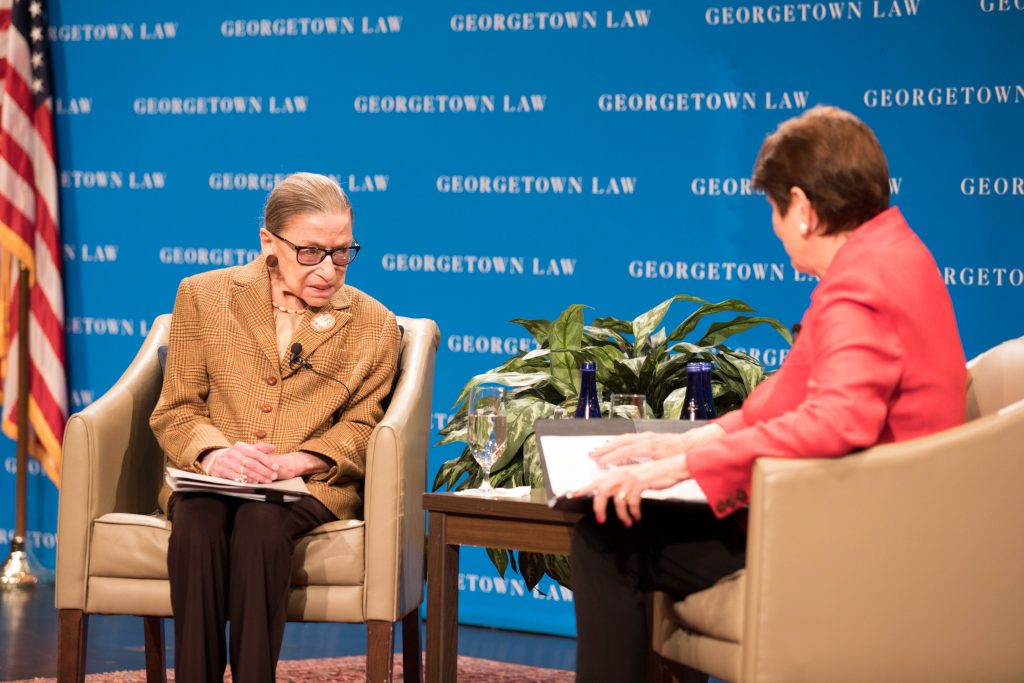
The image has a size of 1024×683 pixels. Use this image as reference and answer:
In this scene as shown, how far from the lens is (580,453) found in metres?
2.40

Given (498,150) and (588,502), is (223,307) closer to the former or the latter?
(588,502)

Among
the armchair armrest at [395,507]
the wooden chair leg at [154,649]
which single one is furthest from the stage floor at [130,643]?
the armchair armrest at [395,507]

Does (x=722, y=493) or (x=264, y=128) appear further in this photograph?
(x=264, y=128)

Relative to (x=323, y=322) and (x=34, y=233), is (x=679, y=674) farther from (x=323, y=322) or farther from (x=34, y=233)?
(x=34, y=233)

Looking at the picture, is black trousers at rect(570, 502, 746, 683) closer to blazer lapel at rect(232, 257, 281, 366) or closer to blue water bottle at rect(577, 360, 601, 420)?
blue water bottle at rect(577, 360, 601, 420)

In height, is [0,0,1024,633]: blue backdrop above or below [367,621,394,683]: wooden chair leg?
above

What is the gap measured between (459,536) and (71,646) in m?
1.02

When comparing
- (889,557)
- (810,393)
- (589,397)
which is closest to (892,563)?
(889,557)

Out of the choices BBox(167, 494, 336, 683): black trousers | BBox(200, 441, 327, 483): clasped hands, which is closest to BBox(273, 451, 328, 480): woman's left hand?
BBox(200, 441, 327, 483): clasped hands

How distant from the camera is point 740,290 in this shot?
430cm

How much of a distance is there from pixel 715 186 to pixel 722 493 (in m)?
2.40

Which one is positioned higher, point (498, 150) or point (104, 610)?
point (498, 150)

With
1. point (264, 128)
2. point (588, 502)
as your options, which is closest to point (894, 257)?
point (588, 502)

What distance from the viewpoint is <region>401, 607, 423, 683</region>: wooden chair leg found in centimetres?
Result: 327
